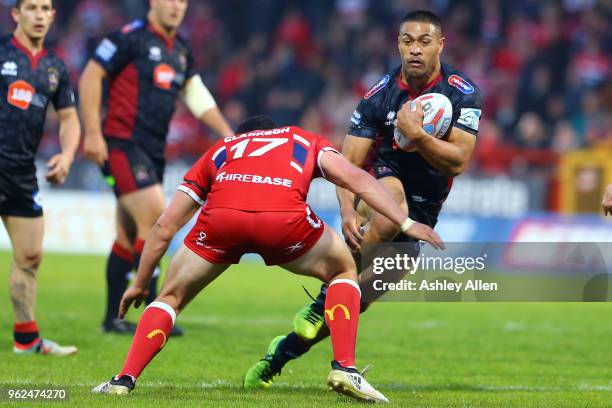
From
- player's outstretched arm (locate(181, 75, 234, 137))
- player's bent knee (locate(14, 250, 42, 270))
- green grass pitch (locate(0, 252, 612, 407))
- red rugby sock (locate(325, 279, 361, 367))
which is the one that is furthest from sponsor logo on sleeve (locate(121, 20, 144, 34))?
red rugby sock (locate(325, 279, 361, 367))

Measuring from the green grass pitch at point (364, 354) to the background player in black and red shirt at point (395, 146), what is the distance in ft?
1.21

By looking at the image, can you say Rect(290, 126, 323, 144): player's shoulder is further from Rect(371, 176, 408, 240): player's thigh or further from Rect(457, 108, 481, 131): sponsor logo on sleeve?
Rect(457, 108, 481, 131): sponsor logo on sleeve

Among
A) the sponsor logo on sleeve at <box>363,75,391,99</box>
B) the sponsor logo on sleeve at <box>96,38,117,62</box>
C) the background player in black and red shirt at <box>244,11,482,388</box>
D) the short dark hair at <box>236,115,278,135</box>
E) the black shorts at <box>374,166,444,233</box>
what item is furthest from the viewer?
the sponsor logo on sleeve at <box>96,38,117,62</box>

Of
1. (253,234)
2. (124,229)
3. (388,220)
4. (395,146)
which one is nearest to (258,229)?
(253,234)

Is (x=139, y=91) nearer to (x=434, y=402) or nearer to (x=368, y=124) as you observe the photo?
(x=368, y=124)

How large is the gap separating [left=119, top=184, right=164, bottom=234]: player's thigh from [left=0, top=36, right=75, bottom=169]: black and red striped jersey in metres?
1.54

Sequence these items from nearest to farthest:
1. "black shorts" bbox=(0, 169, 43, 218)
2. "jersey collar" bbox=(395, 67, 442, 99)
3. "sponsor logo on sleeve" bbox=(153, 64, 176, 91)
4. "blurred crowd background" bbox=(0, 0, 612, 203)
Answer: "jersey collar" bbox=(395, 67, 442, 99), "black shorts" bbox=(0, 169, 43, 218), "sponsor logo on sleeve" bbox=(153, 64, 176, 91), "blurred crowd background" bbox=(0, 0, 612, 203)

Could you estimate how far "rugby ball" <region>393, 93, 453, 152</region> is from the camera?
734 cm

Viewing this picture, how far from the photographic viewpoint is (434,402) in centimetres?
688

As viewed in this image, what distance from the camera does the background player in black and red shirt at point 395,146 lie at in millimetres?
7254

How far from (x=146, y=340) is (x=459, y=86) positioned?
8.79ft

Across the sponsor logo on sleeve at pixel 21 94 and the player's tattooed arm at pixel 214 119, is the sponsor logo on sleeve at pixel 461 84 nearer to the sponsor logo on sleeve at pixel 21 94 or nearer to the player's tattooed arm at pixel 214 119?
the sponsor logo on sleeve at pixel 21 94

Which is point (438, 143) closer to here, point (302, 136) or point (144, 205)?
point (302, 136)

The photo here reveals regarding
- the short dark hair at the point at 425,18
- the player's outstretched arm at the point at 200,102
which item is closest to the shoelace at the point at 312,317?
the short dark hair at the point at 425,18
